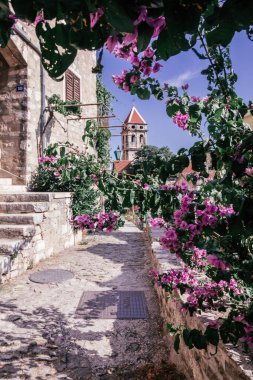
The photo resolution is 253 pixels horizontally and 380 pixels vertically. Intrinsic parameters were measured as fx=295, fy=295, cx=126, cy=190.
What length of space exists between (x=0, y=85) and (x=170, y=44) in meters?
8.82

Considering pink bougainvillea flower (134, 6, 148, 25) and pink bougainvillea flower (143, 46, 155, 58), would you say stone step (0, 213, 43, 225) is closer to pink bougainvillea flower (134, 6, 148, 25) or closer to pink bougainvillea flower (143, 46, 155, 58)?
pink bougainvillea flower (143, 46, 155, 58)

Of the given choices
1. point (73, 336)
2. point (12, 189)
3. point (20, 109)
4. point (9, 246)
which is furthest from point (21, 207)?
point (73, 336)

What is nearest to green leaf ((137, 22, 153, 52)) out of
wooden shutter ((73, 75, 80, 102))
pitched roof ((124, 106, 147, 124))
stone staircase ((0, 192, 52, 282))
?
stone staircase ((0, 192, 52, 282))

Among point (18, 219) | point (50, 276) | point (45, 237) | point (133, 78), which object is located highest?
point (133, 78)

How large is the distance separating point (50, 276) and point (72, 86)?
772cm

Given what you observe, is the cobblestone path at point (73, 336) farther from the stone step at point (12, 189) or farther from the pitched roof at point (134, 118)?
the pitched roof at point (134, 118)

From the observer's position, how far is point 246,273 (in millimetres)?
1504

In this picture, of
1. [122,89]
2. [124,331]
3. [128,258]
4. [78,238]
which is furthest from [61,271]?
[122,89]

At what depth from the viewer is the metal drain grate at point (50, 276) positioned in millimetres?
5168

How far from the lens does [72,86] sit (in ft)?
35.7

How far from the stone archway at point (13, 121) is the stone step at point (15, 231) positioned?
8.80 ft

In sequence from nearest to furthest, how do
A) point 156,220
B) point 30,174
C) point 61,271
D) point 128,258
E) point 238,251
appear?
point 238,251 → point 156,220 → point 61,271 → point 128,258 → point 30,174

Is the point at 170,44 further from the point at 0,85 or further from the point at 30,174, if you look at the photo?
the point at 0,85

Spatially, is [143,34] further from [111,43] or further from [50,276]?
[50,276]
